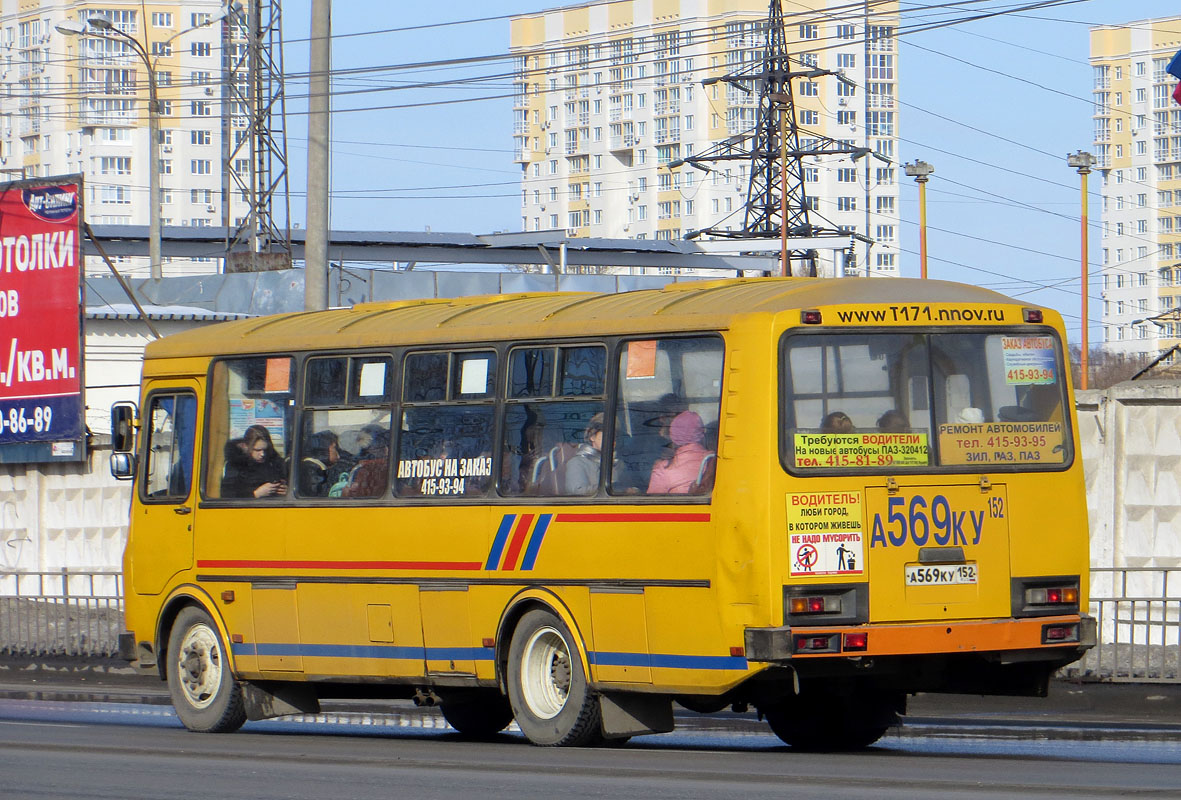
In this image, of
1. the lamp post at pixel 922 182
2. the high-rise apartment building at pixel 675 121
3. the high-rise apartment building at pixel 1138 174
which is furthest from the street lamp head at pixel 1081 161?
the high-rise apartment building at pixel 1138 174

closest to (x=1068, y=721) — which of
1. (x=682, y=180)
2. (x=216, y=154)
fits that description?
(x=682, y=180)

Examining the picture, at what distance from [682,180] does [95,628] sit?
14301 centimetres

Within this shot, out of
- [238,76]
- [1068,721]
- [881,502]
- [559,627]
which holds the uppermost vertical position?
[238,76]

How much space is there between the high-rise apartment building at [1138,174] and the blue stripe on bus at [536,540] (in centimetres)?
16250

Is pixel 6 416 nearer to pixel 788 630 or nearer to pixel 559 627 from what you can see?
pixel 559 627

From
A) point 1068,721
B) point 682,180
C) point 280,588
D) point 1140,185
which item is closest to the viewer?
point 280,588

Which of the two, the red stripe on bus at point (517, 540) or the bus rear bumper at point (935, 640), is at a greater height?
the red stripe on bus at point (517, 540)

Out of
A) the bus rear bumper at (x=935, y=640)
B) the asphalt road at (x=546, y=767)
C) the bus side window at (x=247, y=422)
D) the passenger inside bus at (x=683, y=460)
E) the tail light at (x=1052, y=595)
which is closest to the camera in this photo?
the asphalt road at (x=546, y=767)

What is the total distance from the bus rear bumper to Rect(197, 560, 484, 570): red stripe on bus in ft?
8.15

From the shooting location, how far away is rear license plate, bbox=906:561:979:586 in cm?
1075

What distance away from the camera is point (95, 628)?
873 inches

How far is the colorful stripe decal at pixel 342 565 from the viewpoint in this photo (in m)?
12.3

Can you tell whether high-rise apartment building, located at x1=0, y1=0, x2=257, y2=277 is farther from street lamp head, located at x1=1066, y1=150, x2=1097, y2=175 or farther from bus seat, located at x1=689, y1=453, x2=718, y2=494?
bus seat, located at x1=689, y1=453, x2=718, y2=494

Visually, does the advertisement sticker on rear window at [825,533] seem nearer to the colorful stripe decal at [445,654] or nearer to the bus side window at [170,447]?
the colorful stripe decal at [445,654]
